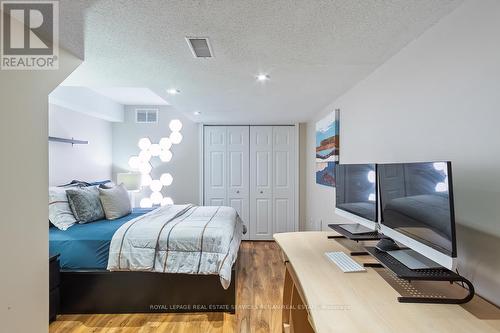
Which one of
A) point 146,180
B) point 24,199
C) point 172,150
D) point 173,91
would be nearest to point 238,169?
point 172,150

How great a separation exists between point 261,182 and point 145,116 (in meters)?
2.55

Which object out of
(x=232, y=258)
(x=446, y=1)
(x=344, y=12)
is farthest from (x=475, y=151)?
(x=232, y=258)

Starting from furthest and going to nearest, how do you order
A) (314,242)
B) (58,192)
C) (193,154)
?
(193,154) → (58,192) → (314,242)

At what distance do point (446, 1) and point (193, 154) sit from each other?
4.35m

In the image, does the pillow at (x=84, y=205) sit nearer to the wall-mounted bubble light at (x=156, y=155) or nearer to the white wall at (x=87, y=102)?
the white wall at (x=87, y=102)

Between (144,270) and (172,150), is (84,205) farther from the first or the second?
(172,150)

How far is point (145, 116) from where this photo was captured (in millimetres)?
5090

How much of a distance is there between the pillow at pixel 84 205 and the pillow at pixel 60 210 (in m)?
0.05

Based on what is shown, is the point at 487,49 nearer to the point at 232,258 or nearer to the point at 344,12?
the point at 344,12

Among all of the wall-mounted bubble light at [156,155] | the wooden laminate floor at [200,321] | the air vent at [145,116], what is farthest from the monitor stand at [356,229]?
the air vent at [145,116]

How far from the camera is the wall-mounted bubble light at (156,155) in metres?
4.97

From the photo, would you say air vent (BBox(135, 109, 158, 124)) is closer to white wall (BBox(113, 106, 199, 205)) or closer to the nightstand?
white wall (BBox(113, 106, 199, 205))

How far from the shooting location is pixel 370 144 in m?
2.22

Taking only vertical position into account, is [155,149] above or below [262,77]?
below
